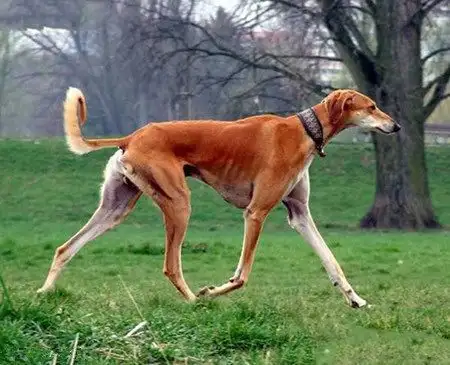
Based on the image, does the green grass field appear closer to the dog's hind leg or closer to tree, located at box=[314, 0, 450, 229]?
the dog's hind leg

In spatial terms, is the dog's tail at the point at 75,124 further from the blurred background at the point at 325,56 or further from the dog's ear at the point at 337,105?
the blurred background at the point at 325,56

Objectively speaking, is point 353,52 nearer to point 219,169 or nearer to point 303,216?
point 303,216

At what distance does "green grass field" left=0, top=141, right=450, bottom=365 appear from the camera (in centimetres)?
550

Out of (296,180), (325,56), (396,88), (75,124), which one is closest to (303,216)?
(296,180)

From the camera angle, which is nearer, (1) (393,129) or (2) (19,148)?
(1) (393,129)

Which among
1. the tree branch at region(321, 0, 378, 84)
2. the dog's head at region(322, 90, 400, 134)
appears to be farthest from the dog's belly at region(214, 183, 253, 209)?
the tree branch at region(321, 0, 378, 84)

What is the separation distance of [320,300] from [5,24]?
1683 inches

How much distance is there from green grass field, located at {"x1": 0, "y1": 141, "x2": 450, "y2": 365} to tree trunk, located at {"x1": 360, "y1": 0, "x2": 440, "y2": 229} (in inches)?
58.1

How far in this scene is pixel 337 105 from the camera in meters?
9.20

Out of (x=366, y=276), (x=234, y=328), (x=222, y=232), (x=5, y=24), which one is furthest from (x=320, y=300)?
(x=5, y=24)

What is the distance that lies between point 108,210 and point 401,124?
17.4 m

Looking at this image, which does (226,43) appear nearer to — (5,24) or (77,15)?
(5,24)

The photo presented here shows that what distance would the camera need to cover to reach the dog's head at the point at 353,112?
362 inches

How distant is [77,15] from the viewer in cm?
5672
